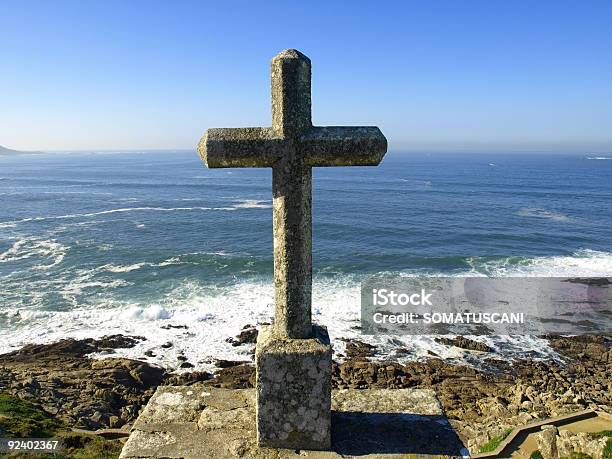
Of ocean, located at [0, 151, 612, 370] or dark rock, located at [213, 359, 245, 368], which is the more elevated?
ocean, located at [0, 151, 612, 370]

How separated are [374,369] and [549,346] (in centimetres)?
860

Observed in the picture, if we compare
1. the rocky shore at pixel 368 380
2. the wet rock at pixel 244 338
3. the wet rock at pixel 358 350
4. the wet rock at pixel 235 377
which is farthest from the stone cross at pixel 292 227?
the wet rock at pixel 244 338

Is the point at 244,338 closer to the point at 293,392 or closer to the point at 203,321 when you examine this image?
the point at 203,321

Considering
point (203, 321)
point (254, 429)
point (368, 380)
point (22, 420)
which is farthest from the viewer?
point (203, 321)

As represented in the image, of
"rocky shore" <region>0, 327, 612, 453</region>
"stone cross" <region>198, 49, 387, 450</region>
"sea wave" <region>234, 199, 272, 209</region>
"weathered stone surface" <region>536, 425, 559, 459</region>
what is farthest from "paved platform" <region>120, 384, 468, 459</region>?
"sea wave" <region>234, 199, 272, 209</region>

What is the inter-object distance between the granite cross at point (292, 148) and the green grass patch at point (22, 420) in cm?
942

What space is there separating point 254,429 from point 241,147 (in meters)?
2.82

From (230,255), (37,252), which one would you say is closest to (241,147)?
(230,255)

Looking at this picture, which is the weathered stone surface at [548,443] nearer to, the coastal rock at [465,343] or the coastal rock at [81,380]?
the coastal rock at [465,343]

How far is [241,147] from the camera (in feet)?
13.7

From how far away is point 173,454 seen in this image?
4.46 meters

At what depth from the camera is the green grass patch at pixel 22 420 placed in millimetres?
10625

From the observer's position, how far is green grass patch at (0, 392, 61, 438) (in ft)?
34.9

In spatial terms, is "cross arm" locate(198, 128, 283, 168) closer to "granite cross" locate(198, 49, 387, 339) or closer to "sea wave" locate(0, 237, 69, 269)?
"granite cross" locate(198, 49, 387, 339)
